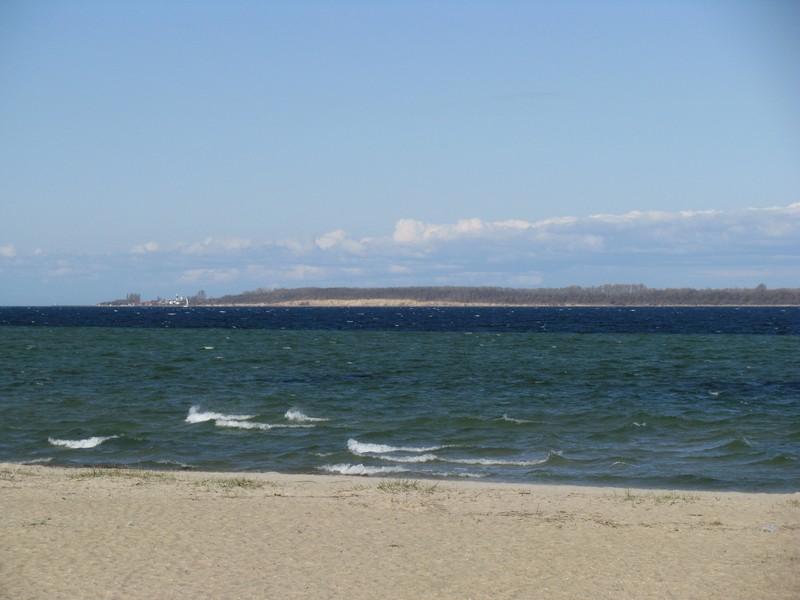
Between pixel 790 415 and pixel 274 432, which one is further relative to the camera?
pixel 790 415

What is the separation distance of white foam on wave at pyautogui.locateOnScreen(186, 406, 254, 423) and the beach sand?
9.27 m

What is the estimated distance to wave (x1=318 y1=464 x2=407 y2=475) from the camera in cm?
1912

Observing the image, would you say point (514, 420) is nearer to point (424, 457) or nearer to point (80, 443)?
point (424, 457)

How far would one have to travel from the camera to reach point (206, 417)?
87.8 ft

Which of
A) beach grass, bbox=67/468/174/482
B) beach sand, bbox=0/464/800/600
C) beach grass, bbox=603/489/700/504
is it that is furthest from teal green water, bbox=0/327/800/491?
beach sand, bbox=0/464/800/600

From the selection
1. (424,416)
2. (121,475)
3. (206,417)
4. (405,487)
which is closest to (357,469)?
(405,487)

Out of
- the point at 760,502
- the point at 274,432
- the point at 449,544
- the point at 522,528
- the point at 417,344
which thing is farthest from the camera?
the point at 417,344

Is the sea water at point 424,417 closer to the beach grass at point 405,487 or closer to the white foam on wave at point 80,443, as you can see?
the white foam on wave at point 80,443

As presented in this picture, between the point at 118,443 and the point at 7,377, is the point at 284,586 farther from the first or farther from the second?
the point at 7,377

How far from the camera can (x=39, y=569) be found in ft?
34.2

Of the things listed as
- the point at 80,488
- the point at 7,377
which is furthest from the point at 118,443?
the point at 7,377

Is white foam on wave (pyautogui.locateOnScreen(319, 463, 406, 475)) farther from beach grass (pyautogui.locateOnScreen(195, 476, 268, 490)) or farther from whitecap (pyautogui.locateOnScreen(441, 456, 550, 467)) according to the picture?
beach grass (pyautogui.locateOnScreen(195, 476, 268, 490))

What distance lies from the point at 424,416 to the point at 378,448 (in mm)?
5825

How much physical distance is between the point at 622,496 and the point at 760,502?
7.86ft
